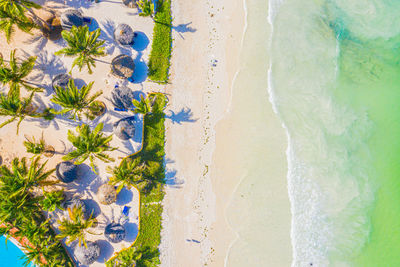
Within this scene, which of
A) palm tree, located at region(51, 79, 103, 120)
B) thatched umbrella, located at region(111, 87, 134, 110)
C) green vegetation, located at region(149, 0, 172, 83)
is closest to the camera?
palm tree, located at region(51, 79, 103, 120)

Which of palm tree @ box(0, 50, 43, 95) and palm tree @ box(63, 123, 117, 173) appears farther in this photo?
palm tree @ box(0, 50, 43, 95)

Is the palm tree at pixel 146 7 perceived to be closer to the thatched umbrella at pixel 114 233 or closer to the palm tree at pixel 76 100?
the palm tree at pixel 76 100

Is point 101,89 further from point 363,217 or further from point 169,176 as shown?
point 363,217

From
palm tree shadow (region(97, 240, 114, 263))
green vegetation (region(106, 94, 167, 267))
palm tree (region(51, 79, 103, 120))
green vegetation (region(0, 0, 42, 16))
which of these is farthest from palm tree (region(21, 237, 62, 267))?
green vegetation (region(0, 0, 42, 16))

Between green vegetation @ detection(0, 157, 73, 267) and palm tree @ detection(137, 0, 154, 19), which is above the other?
palm tree @ detection(137, 0, 154, 19)

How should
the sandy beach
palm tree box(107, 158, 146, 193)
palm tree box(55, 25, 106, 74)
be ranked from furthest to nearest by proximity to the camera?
the sandy beach
palm tree box(107, 158, 146, 193)
palm tree box(55, 25, 106, 74)

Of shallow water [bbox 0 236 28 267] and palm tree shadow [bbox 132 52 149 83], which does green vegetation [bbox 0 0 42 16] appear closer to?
palm tree shadow [bbox 132 52 149 83]

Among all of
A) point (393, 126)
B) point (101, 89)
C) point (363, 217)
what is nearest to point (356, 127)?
point (393, 126)
